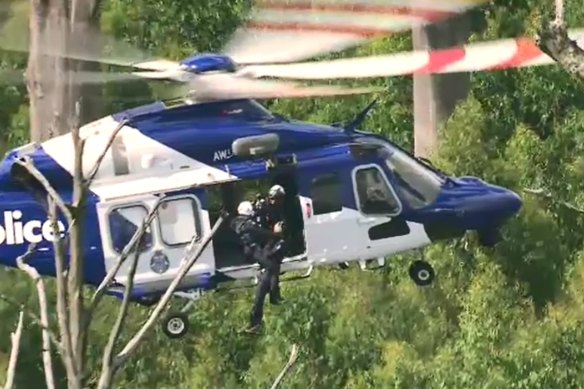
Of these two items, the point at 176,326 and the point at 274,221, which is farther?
the point at 176,326

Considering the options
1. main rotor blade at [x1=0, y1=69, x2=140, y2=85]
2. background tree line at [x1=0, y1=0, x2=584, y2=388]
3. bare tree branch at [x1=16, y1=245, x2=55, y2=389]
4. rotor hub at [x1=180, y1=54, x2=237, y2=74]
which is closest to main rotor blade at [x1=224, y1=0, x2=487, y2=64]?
rotor hub at [x1=180, y1=54, x2=237, y2=74]

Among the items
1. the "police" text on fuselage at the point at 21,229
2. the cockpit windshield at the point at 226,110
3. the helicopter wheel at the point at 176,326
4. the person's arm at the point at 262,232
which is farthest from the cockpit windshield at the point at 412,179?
the "police" text on fuselage at the point at 21,229

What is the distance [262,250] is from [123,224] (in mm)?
581

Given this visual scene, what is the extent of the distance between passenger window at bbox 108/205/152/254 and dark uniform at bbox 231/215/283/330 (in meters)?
0.43

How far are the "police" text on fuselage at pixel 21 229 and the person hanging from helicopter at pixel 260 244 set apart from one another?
0.71 metres

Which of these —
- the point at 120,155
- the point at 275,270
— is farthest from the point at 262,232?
the point at 120,155

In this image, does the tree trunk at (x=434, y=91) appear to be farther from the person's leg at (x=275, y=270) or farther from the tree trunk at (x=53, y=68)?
the person's leg at (x=275, y=270)

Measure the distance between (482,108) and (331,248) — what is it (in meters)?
4.64

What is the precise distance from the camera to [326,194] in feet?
21.4

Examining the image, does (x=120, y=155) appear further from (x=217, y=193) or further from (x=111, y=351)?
(x=111, y=351)

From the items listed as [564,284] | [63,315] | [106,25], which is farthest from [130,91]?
[63,315]

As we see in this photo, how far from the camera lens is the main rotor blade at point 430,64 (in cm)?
529

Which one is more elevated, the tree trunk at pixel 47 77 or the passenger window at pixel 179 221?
the tree trunk at pixel 47 77

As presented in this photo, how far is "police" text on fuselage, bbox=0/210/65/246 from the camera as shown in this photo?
6.31 m
